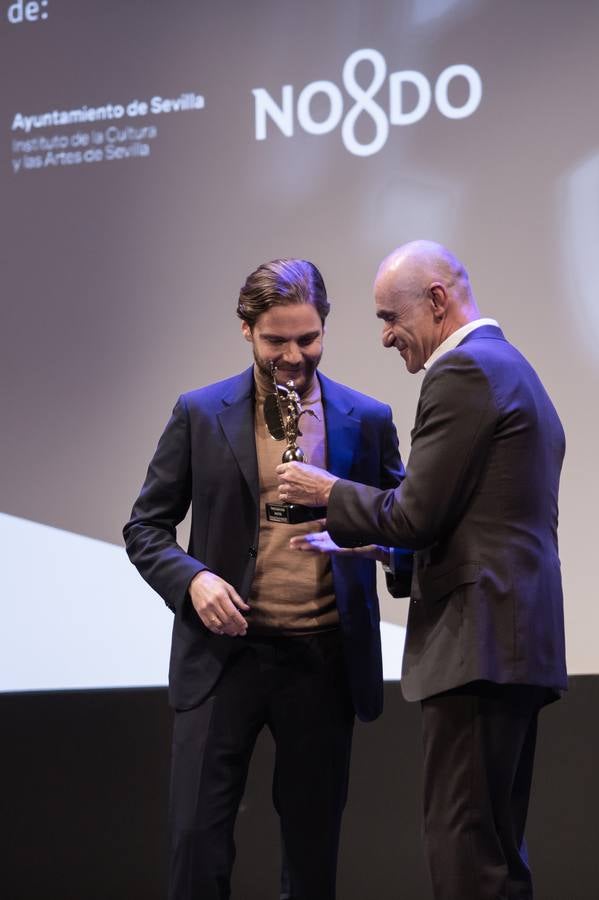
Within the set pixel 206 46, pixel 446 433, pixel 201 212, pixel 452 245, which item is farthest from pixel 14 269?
pixel 446 433

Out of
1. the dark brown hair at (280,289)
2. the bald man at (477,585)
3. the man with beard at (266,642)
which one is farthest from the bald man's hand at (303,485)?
the dark brown hair at (280,289)

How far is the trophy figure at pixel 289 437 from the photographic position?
7.55 ft

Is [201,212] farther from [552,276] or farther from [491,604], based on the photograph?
[491,604]

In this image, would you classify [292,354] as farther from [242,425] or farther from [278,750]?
[278,750]

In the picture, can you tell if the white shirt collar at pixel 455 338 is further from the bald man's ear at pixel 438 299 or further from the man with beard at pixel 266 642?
the man with beard at pixel 266 642

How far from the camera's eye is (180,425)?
8.31 ft

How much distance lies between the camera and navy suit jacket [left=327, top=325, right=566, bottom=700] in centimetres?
212

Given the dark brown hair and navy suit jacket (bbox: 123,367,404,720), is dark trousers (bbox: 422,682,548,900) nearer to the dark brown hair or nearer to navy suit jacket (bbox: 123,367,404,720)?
navy suit jacket (bbox: 123,367,404,720)

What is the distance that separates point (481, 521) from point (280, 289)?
0.66 metres

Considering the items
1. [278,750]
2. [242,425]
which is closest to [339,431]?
[242,425]

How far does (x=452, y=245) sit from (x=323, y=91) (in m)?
0.63

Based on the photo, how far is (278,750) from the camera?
2449mm

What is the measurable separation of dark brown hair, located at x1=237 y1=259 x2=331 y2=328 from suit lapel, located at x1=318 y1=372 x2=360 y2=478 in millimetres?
206

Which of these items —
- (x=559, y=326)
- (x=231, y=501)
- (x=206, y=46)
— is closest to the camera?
(x=231, y=501)
